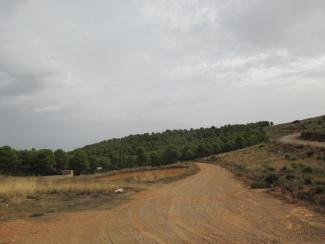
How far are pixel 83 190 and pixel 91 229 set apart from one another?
38.3ft

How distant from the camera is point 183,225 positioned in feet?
36.8

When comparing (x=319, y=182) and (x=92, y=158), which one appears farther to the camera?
(x=92, y=158)

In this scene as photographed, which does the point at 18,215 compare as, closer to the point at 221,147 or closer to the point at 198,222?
the point at 198,222

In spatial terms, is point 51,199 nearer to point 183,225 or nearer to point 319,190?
point 183,225

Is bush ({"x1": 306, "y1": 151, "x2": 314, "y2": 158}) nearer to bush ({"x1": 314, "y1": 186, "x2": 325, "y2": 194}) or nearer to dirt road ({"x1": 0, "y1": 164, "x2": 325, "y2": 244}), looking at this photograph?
bush ({"x1": 314, "y1": 186, "x2": 325, "y2": 194})

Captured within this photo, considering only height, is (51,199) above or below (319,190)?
above

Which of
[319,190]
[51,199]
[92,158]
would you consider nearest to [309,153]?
[319,190]

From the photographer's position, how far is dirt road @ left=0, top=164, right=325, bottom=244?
9.54 m

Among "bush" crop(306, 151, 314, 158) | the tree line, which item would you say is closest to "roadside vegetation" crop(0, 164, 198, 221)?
"bush" crop(306, 151, 314, 158)

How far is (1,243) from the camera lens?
9750 mm

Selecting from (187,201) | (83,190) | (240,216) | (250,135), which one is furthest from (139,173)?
(250,135)

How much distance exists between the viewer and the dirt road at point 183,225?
31.3 ft

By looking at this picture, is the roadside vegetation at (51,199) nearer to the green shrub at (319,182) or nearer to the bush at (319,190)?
the bush at (319,190)

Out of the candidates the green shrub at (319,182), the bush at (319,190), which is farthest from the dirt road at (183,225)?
the green shrub at (319,182)
